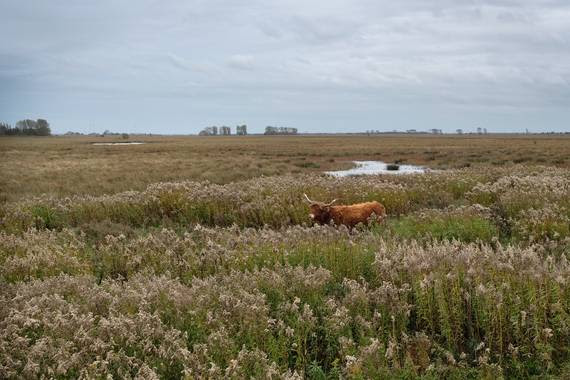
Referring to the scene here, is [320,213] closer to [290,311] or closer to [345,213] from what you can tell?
[345,213]

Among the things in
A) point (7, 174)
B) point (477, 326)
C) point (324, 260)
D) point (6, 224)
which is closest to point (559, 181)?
point (324, 260)

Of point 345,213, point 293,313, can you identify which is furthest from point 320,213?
point 293,313

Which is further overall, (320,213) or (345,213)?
(320,213)

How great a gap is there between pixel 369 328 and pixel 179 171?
3602cm

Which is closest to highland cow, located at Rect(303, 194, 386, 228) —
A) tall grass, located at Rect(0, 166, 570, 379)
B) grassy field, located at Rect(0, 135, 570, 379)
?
grassy field, located at Rect(0, 135, 570, 379)

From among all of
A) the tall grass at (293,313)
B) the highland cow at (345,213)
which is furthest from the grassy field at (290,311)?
the highland cow at (345,213)

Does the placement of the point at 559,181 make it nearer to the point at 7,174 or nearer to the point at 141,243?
the point at 141,243

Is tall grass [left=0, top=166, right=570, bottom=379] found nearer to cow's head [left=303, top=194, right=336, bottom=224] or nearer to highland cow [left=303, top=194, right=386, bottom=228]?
highland cow [left=303, top=194, right=386, bottom=228]

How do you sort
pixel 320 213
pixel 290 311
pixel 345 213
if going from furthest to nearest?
pixel 320 213, pixel 345 213, pixel 290 311

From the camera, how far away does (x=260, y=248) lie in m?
9.19

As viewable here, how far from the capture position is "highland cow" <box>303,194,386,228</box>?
1435cm

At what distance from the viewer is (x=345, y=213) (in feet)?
47.8

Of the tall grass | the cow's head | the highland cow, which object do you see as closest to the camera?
the tall grass

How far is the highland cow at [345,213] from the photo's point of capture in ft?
47.1
